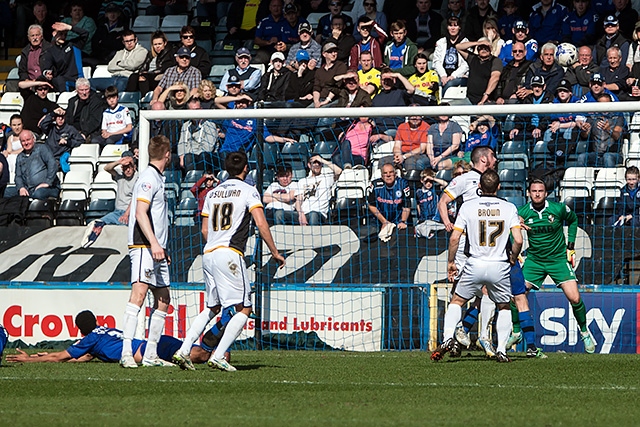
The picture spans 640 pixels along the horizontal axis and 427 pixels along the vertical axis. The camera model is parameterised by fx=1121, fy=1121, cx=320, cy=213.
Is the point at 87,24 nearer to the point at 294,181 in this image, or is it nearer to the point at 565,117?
the point at 294,181

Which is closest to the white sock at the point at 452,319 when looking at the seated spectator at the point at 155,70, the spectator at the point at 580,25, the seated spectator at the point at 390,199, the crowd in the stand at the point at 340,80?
the crowd in the stand at the point at 340,80

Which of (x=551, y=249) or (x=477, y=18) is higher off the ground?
(x=477, y=18)

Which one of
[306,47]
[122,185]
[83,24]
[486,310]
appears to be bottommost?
[486,310]

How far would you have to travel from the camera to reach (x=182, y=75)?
60.7ft

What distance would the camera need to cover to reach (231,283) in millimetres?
9609

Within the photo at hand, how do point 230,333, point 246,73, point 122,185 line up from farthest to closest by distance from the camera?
point 246,73 → point 122,185 → point 230,333

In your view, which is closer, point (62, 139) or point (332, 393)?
point (332, 393)

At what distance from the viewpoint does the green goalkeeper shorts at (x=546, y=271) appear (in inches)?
504

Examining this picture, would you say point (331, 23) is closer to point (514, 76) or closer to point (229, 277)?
point (514, 76)

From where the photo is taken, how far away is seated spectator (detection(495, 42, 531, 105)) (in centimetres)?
1677

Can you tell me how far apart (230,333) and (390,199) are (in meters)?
5.72

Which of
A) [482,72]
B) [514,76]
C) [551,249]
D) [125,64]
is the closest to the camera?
[551,249]

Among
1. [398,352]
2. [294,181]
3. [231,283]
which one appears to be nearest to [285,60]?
[294,181]

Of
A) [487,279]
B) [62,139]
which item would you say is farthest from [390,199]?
[62,139]
